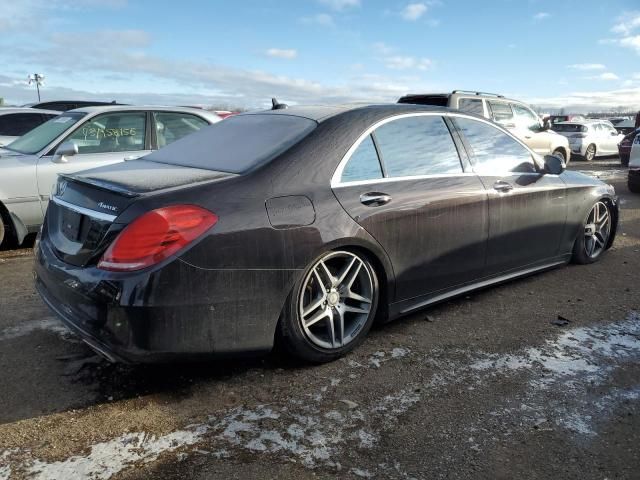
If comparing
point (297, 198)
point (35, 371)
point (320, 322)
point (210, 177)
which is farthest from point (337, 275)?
point (35, 371)

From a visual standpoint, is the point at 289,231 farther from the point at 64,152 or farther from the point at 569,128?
the point at 569,128

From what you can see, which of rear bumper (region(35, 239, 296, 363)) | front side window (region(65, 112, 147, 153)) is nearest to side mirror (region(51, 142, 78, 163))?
front side window (region(65, 112, 147, 153))

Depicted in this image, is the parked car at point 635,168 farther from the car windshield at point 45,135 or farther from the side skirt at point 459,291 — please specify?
the car windshield at point 45,135

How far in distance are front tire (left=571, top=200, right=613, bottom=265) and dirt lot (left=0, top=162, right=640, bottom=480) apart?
1.42 m

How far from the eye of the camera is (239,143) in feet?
11.2

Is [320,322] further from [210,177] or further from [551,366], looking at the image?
[551,366]

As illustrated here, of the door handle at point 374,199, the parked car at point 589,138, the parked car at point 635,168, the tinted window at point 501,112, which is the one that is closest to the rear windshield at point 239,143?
the door handle at point 374,199

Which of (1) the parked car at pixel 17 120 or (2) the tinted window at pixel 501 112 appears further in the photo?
(2) the tinted window at pixel 501 112

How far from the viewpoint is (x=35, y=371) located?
302 centimetres

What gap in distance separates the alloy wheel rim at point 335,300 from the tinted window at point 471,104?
24.0 feet

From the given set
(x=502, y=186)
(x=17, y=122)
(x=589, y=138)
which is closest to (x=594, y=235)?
(x=502, y=186)

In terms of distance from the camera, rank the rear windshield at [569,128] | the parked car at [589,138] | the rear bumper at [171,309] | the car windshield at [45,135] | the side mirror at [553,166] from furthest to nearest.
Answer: the rear windshield at [569,128] → the parked car at [589,138] → the car windshield at [45,135] → the side mirror at [553,166] → the rear bumper at [171,309]

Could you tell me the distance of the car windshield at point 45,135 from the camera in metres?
5.97

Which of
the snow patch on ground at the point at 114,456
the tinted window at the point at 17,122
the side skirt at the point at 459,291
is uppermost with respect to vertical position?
the tinted window at the point at 17,122
